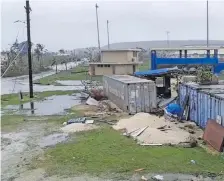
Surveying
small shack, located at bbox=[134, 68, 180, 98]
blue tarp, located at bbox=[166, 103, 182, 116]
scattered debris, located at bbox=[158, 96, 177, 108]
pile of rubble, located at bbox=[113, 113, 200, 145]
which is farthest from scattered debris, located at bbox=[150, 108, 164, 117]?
small shack, located at bbox=[134, 68, 180, 98]

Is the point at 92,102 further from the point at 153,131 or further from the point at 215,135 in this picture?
the point at 215,135

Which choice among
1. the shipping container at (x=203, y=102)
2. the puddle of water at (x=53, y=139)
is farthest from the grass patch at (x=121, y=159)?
the shipping container at (x=203, y=102)

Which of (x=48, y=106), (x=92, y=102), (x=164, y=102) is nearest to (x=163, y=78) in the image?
(x=164, y=102)

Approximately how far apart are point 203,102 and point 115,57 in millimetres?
40610

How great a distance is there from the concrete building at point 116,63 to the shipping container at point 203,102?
34.9 metres

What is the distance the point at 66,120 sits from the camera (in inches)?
883

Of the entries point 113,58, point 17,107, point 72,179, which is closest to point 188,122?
point 72,179

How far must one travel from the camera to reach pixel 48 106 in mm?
29375

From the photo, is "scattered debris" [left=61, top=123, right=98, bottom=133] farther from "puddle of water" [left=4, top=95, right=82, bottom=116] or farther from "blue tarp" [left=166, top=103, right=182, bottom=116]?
"puddle of water" [left=4, top=95, right=82, bottom=116]

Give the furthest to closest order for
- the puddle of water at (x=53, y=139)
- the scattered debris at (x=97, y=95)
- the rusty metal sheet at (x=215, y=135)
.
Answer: the scattered debris at (x=97, y=95), the puddle of water at (x=53, y=139), the rusty metal sheet at (x=215, y=135)

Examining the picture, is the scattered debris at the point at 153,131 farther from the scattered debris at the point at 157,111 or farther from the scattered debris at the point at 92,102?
the scattered debris at the point at 92,102

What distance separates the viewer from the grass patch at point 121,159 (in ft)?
40.7

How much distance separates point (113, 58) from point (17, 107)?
3040 cm

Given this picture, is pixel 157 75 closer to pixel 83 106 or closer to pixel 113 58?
pixel 83 106
